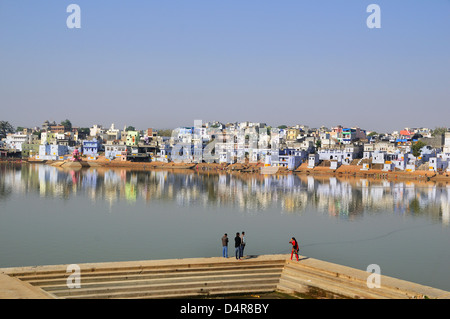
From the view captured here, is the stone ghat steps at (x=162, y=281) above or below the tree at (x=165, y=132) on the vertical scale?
below

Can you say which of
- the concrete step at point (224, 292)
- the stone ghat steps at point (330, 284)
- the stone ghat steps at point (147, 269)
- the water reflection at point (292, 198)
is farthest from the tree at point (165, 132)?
the concrete step at point (224, 292)

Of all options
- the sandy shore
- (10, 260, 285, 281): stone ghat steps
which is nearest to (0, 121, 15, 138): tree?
the sandy shore

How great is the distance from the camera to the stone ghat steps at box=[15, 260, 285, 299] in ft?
34.8

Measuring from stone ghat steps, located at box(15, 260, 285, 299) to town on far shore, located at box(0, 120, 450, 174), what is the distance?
189 ft

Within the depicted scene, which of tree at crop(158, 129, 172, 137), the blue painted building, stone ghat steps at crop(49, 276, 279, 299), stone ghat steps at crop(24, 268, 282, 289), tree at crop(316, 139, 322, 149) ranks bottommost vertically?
stone ghat steps at crop(49, 276, 279, 299)

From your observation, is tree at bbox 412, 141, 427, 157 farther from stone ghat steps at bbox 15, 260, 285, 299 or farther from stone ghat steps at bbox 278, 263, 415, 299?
stone ghat steps at bbox 15, 260, 285, 299

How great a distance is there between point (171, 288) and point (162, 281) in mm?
336

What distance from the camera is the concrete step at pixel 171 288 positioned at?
34.3 ft

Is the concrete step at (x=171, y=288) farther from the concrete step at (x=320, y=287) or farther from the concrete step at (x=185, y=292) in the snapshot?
the concrete step at (x=320, y=287)

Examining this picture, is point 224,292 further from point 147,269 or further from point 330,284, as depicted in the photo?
point 330,284

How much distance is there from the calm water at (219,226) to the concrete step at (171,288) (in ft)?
16.3

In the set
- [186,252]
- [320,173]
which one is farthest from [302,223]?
[320,173]

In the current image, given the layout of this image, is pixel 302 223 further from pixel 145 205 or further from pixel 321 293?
pixel 321 293

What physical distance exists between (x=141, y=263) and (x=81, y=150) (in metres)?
84.5
